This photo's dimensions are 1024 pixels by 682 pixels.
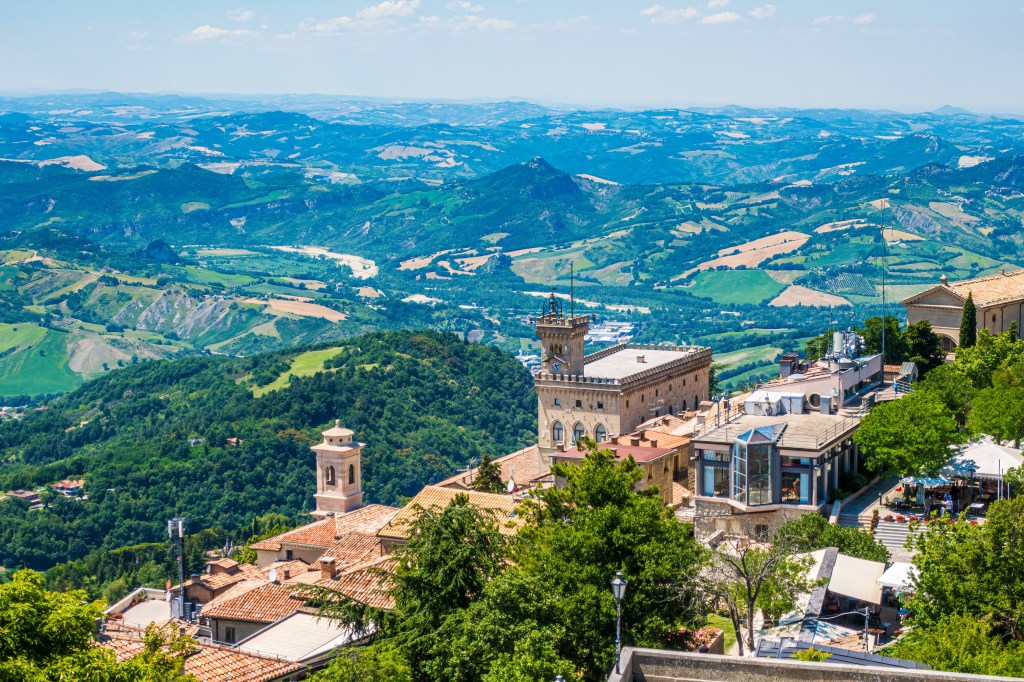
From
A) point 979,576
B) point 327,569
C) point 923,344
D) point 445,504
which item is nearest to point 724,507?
point 445,504

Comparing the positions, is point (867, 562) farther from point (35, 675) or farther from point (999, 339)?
point (999, 339)

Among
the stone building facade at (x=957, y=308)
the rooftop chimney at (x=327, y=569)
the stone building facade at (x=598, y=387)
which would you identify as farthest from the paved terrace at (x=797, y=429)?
the stone building facade at (x=957, y=308)

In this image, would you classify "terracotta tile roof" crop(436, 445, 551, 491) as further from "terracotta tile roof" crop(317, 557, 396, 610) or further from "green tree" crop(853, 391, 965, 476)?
"green tree" crop(853, 391, 965, 476)

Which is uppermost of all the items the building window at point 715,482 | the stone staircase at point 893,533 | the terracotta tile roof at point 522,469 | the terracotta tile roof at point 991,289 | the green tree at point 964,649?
the green tree at point 964,649

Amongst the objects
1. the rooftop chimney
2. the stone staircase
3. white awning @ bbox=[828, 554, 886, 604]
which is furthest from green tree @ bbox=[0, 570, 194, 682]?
the stone staircase

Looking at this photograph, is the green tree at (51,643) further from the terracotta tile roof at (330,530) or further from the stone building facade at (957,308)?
the stone building facade at (957,308)

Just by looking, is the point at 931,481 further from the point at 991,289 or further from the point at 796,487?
the point at 991,289
